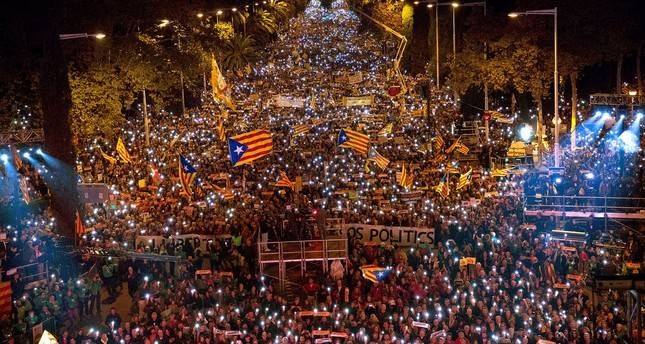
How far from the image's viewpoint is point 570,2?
35.5 metres

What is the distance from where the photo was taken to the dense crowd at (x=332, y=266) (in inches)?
644

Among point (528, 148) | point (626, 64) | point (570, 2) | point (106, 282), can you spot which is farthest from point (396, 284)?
point (626, 64)

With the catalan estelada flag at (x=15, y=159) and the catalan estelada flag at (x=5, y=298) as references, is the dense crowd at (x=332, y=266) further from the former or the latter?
the catalan estelada flag at (x=15, y=159)

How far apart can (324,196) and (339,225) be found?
5.81 metres

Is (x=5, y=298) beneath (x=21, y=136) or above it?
beneath

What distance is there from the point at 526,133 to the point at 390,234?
2039 cm

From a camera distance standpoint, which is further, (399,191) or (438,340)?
(399,191)

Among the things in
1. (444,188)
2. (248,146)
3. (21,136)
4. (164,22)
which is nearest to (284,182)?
(248,146)

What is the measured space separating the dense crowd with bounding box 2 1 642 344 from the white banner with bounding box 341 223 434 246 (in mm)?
327

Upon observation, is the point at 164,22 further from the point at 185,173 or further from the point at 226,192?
the point at 185,173

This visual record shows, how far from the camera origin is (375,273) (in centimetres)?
1862

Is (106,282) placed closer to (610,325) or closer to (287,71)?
(610,325)

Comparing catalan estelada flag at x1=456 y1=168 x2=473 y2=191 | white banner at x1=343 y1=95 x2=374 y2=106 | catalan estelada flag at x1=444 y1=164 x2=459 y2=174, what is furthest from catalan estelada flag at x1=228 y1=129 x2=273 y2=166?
white banner at x1=343 y1=95 x2=374 y2=106

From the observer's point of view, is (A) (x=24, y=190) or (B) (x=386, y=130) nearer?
(A) (x=24, y=190)
